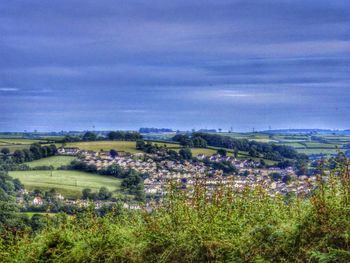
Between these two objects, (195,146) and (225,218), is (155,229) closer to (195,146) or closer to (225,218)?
(225,218)

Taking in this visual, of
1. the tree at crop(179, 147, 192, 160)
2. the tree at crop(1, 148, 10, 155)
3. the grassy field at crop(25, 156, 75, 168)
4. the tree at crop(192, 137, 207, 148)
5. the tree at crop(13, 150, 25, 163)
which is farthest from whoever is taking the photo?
the tree at crop(1, 148, 10, 155)

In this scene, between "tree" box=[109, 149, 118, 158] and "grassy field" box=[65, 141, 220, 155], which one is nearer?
"grassy field" box=[65, 141, 220, 155]

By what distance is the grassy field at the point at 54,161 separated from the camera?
29.5 meters

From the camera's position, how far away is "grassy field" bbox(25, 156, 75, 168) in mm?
29516

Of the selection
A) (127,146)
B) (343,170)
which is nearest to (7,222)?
(343,170)

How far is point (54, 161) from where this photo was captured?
3067cm

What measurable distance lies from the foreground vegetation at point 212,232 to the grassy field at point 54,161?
20.7 m

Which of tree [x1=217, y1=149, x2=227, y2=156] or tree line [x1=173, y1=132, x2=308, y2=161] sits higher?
tree line [x1=173, y1=132, x2=308, y2=161]

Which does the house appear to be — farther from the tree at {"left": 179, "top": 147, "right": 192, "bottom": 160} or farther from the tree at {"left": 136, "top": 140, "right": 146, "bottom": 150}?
the tree at {"left": 179, "top": 147, "right": 192, "bottom": 160}

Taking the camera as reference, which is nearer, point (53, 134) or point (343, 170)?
point (343, 170)

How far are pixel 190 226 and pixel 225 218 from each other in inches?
18.8

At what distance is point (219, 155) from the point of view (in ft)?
62.3

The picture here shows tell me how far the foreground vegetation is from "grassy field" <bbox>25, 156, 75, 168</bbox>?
68.0 ft

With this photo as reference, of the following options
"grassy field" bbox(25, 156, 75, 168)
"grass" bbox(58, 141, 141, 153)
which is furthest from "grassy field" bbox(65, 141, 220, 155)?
"grassy field" bbox(25, 156, 75, 168)
